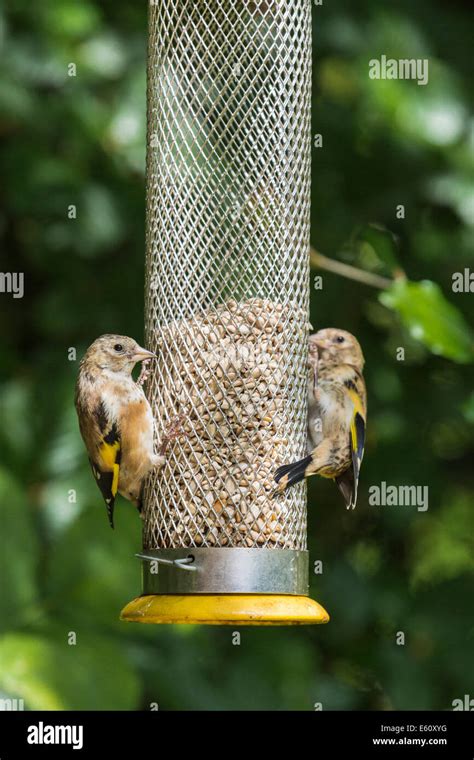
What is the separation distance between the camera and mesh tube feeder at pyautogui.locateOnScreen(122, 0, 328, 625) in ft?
13.7

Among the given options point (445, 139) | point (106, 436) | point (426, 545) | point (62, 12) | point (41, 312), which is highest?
point (62, 12)

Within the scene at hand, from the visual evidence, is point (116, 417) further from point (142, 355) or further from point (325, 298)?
point (325, 298)

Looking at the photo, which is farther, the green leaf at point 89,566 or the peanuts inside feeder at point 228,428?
the green leaf at point 89,566

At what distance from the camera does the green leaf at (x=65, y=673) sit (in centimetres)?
475

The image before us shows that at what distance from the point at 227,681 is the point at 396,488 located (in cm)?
113

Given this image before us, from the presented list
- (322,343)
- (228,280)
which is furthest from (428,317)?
(228,280)

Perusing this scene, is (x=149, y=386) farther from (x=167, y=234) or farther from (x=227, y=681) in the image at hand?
(x=227, y=681)

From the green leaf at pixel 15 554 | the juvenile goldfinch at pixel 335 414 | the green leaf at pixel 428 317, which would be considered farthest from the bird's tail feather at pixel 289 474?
the green leaf at pixel 15 554

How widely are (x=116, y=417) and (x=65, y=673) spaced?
1194 mm

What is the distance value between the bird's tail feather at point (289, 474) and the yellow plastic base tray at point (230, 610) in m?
0.37

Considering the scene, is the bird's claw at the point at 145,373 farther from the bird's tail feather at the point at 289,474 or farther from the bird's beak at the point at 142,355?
the bird's tail feather at the point at 289,474
